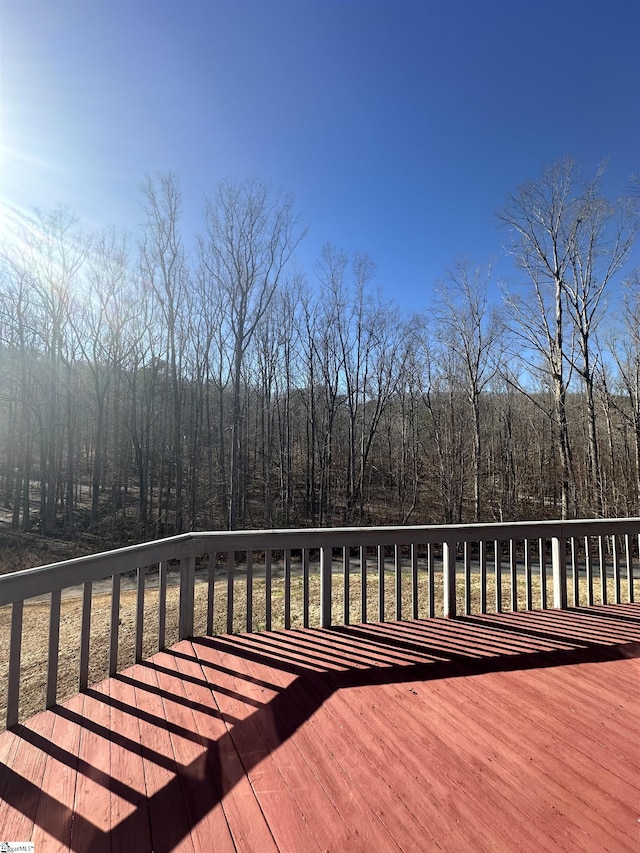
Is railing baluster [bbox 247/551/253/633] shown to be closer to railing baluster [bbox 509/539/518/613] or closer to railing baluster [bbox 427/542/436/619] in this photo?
railing baluster [bbox 427/542/436/619]

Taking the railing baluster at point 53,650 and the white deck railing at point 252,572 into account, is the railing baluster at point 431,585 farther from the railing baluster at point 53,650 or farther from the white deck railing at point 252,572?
the railing baluster at point 53,650

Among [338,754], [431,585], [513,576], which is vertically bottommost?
[338,754]

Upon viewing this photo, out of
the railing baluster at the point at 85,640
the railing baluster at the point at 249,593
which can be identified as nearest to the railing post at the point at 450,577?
the railing baluster at the point at 249,593

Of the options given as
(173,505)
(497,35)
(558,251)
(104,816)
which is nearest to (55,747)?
(104,816)

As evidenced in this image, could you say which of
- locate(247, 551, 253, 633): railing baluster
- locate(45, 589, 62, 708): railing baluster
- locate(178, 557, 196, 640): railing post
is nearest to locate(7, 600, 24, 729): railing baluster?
locate(45, 589, 62, 708): railing baluster

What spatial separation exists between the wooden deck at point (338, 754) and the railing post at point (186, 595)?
6.1 inches

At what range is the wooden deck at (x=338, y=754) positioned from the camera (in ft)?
3.91

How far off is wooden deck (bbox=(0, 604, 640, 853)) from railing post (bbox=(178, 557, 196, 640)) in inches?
6.1

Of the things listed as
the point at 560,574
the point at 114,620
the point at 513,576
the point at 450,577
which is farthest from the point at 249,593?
the point at 560,574

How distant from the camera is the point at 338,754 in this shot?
156cm

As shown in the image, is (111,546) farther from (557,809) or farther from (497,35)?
(497,35)

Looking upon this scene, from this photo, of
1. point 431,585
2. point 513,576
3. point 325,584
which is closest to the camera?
point 431,585

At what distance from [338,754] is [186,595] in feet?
5.08

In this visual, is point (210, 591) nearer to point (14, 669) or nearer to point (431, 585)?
point (14, 669)
